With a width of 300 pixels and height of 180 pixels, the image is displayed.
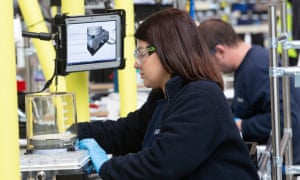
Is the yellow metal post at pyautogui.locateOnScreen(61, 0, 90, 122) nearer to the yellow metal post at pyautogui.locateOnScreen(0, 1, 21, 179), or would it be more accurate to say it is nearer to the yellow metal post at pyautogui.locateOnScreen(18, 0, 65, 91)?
the yellow metal post at pyautogui.locateOnScreen(18, 0, 65, 91)

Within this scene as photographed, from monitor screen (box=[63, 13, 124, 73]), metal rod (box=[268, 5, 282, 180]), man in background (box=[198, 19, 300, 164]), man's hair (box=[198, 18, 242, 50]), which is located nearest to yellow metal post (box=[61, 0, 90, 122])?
monitor screen (box=[63, 13, 124, 73])

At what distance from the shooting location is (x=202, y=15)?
9484mm

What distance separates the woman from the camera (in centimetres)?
250

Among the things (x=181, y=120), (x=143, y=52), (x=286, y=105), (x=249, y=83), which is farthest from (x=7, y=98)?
(x=249, y=83)

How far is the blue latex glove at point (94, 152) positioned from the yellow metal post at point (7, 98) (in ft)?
2.31

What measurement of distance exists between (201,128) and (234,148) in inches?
7.4

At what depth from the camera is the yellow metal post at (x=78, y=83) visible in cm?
315

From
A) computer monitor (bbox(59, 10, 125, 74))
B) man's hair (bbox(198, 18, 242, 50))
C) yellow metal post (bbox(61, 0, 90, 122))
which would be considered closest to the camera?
computer monitor (bbox(59, 10, 125, 74))

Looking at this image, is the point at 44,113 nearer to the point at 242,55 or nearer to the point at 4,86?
the point at 242,55

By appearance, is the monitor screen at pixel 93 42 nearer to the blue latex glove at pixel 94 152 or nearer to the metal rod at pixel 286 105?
the blue latex glove at pixel 94 152

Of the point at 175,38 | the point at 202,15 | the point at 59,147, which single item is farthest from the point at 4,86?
the point at 202,15

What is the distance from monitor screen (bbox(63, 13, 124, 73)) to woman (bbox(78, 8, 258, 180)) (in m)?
0.21

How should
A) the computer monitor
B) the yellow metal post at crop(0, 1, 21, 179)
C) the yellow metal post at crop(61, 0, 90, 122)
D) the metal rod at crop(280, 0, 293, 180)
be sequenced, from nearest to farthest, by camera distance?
the yellow metal post at crop(0, 1, 21, 179), the computer monitor, the yellow metal post at crop(61, 0, 90, 122), the metal rod at crop(280, 0, 293, 180)

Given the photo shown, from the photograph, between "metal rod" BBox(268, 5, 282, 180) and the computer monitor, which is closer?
the computer monitor
